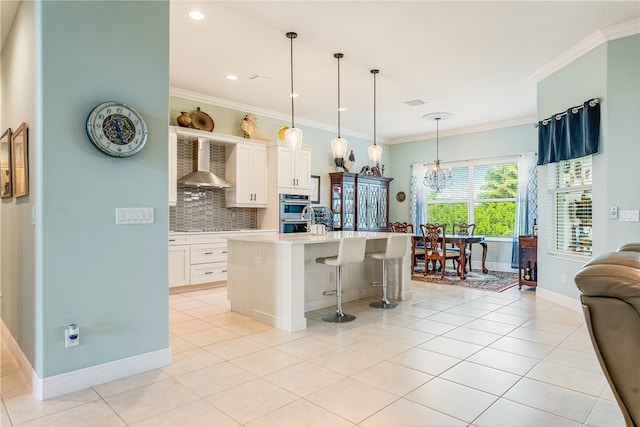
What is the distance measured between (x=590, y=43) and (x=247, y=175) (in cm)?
475

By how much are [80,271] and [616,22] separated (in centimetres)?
513

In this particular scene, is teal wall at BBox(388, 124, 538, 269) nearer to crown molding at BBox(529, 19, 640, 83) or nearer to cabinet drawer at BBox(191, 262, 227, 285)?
crown molding at BBox(529, 19, 640, 83)

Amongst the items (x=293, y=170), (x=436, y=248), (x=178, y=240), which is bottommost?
(x=436, y=248)

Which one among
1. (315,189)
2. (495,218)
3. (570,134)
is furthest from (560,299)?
(315,189)

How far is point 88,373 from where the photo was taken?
8.16ft

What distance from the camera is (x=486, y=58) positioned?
4.64 meters

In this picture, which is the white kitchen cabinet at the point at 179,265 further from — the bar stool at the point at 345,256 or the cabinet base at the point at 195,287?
the bar stool at the point at 345,256

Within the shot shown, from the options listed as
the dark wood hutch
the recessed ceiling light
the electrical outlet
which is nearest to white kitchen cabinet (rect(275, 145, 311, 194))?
the dark wood hutch

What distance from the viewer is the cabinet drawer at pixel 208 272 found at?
5559mm

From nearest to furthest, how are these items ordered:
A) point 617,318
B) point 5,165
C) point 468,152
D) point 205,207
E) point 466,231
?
point 617,318 < point 5,165 < point 205,207 < point 466,231 < point 468,152

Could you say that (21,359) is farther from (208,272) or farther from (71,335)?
(208,272)

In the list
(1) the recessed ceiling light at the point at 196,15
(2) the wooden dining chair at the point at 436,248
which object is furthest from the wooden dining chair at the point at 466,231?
(1) the recessed ceiling light at the point at 196,15

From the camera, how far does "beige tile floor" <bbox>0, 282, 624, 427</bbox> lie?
210 cm

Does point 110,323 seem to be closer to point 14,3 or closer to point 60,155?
point 60,155
